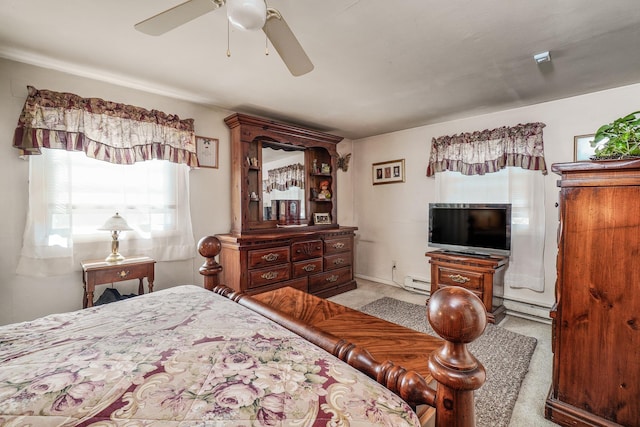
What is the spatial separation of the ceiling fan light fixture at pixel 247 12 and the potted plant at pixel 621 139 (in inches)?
69.6

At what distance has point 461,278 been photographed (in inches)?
122

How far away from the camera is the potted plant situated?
1376mm

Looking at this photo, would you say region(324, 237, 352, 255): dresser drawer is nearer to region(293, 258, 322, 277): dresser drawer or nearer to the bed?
region(293, 258, 322, 277): dresser drawer

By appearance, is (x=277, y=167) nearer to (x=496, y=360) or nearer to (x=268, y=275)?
(x=268, y=275)

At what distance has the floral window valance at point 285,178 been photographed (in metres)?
3.69

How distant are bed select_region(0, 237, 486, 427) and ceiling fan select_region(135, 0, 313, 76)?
120 centimetres

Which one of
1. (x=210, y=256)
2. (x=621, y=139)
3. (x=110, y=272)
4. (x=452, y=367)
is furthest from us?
(x=110, y=272)

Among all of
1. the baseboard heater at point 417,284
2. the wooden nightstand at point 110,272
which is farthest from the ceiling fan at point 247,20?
the baseboard heater at point 417,284

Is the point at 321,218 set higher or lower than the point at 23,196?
lower

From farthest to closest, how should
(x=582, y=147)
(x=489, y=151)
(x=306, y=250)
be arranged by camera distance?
(x=306, y=250) < (x=489, y=151) < (x=582, y=147)

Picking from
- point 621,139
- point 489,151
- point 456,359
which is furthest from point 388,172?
point 456,359

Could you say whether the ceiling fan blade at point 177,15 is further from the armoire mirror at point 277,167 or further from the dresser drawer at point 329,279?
the dresser drawer at point 329,279

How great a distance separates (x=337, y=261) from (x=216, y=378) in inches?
131

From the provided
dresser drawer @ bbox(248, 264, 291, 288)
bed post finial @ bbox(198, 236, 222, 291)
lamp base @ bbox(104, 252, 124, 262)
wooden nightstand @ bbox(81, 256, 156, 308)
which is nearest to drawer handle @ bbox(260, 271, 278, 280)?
dresser drawer @ bbox(248, 264, 291, 288)
